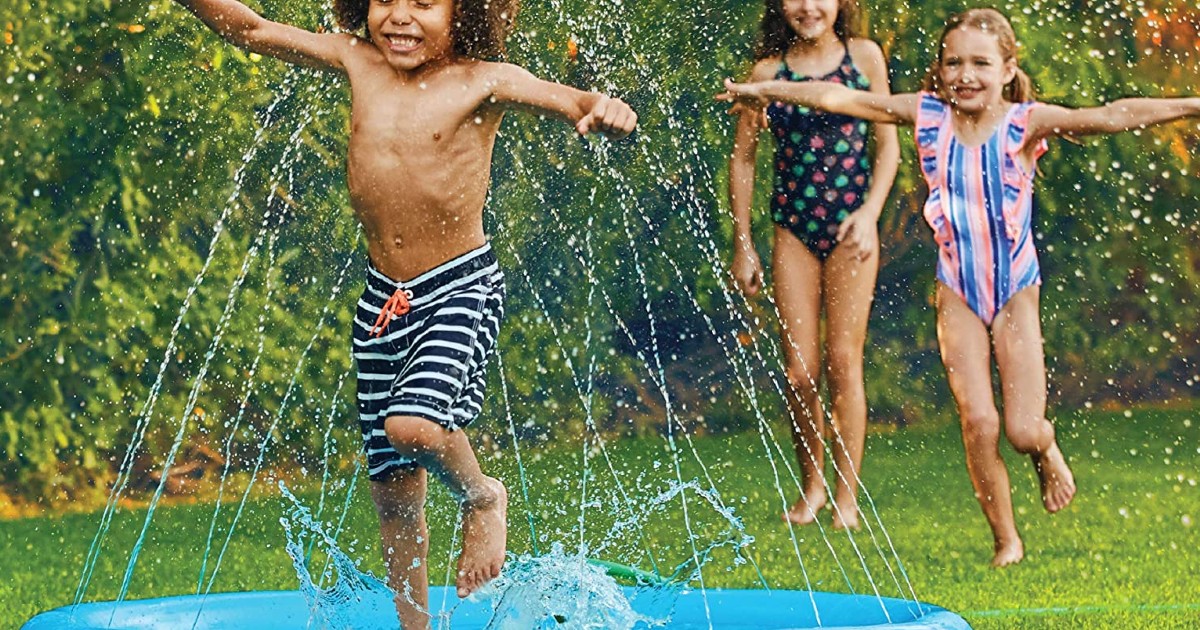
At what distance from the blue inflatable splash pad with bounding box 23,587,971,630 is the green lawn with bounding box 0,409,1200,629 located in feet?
2.34

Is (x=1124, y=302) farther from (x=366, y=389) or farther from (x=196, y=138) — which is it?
(x=366, y=389)

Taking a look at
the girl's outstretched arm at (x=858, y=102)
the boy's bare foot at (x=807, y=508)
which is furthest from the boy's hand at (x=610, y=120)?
the boy's bare foot at (x=807, y=508)

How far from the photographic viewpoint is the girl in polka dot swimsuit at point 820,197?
4641 millimetres

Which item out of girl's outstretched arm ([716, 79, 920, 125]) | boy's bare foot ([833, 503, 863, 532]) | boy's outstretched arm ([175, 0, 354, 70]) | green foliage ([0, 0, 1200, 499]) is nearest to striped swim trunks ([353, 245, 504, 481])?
boy's outstretched arm ([175, 0, 354, 70])

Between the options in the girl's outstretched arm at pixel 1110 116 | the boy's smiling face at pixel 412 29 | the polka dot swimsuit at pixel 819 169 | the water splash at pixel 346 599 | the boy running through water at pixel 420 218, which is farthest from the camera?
the polka dot swimsuit at pixel 819 169

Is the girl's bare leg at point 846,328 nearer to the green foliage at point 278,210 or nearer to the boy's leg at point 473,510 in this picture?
the green foliage at point 278,210

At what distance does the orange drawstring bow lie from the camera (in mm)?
3139

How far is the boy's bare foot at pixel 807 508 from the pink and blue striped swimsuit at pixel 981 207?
772 mm

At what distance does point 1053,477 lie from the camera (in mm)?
4430

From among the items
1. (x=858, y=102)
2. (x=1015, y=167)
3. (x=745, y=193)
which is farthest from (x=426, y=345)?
(x=1015, y=167)

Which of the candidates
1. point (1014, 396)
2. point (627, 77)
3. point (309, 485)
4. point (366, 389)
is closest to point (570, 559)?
point (366, 389)

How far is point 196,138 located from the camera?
594cm

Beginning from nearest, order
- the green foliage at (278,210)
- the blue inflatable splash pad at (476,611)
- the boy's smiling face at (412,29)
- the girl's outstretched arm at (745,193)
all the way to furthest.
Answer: the boy's smiling face at (412,29), the blue inflatable splash pad at (476,611), the girl's outstretched arm at (745,193), the green foliage at (278,210)

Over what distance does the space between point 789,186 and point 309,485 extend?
88.6 inches
